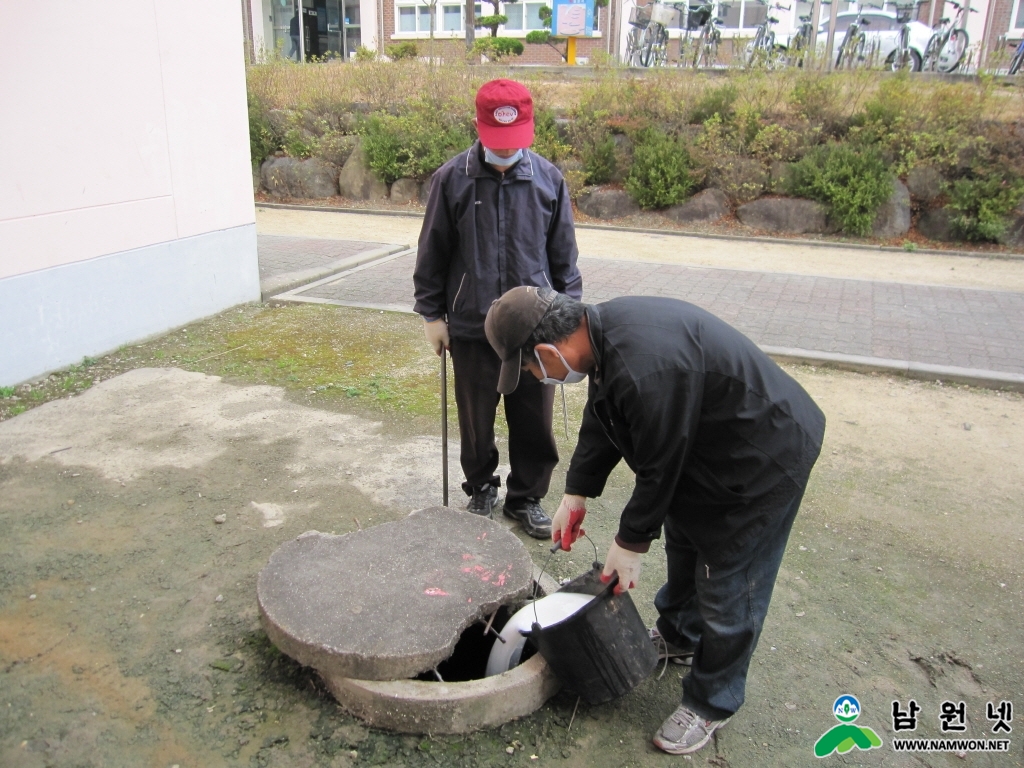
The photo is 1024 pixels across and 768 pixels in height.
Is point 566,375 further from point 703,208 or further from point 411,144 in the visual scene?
point 411,144

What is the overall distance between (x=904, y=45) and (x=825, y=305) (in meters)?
12.2

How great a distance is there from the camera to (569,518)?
107 inches

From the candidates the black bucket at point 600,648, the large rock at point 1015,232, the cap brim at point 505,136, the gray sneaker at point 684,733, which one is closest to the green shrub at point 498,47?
the large rock at point 1015,232

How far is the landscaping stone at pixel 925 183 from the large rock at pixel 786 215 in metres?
1.27

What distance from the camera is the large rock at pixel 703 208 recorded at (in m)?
12.2

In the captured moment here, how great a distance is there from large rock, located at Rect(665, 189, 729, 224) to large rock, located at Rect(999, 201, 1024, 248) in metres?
3.65

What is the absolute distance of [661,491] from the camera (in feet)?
7.59

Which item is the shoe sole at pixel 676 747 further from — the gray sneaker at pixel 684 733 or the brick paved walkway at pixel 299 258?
the brick paved walkway at pixel 299 258

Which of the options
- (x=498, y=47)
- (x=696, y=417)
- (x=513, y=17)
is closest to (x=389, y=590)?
(x=696, y=417)

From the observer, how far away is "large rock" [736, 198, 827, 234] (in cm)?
1163

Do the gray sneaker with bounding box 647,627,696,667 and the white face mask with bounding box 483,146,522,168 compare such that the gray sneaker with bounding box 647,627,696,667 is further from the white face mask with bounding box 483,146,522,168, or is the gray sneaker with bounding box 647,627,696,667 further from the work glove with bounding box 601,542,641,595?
the white face mask with bounding box 483,146,522,168

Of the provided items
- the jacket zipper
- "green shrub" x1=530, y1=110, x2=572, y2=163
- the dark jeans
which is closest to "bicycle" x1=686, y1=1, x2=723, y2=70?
"green shrub" x1=530, y1=110, x2=572, y2=163

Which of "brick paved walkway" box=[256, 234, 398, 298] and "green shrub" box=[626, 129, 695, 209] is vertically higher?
"green shrub" box=[626, 129, 695, 209]

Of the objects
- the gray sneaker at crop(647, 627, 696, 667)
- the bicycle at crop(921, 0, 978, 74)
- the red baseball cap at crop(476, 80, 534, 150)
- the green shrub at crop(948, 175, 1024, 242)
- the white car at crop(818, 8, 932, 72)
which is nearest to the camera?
the gray sneaker at crop(647, 627, 696, 667)
